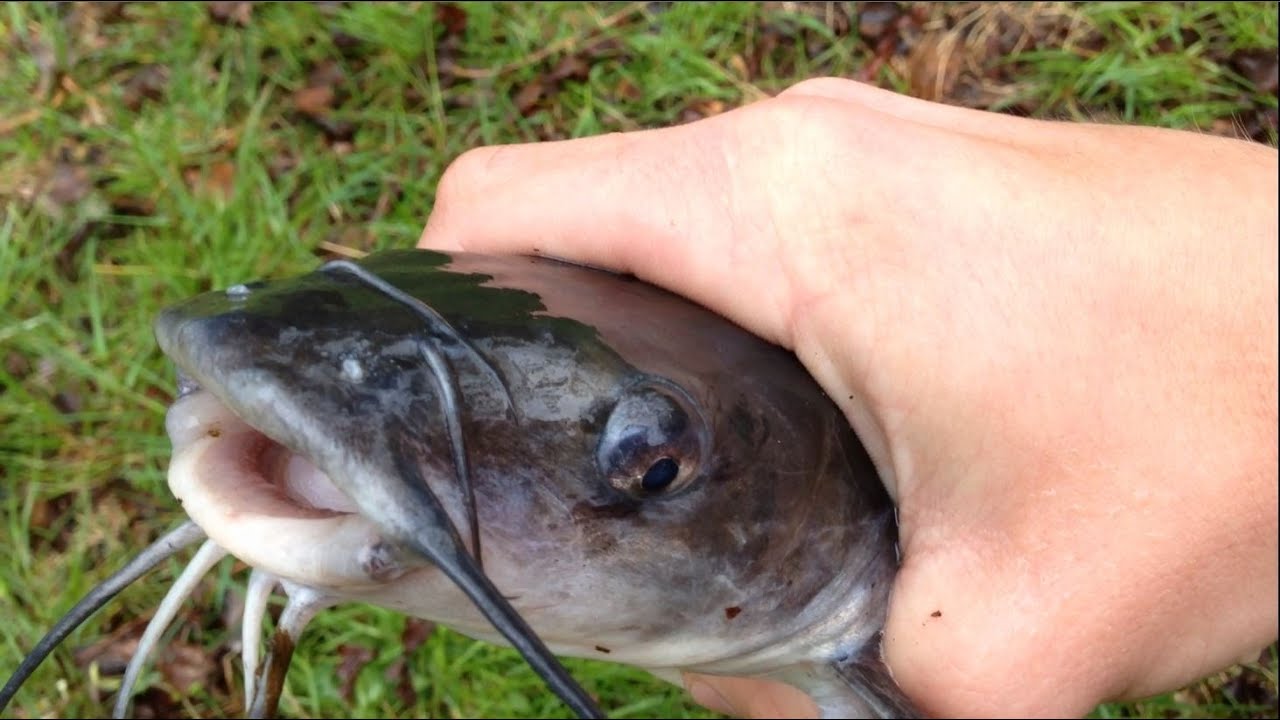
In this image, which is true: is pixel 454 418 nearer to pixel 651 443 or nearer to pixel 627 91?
pixel 651 443

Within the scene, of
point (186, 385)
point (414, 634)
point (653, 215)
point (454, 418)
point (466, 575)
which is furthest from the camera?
point (414, 634)

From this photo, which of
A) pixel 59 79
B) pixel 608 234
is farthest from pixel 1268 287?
pixel 59 79

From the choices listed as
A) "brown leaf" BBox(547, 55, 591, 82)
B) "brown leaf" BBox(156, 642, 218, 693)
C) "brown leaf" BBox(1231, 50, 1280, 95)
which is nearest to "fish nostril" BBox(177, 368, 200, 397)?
"brown leaf" BBox(156, 642, 218, 693)

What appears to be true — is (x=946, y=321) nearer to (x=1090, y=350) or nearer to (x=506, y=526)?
(x=1090, y=350)

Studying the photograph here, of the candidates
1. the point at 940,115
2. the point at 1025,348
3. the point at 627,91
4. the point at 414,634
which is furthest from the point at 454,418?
the point at 627,91

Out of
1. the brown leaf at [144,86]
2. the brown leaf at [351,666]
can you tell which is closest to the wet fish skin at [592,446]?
the brown leaf at [351,666]

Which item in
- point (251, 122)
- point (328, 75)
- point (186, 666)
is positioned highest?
point (328, 75)

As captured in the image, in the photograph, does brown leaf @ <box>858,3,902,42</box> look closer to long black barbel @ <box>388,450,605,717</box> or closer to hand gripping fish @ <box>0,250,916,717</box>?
hand gripping fish @ <box>0,250,916,717</box>

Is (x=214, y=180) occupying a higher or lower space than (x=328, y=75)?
lower
